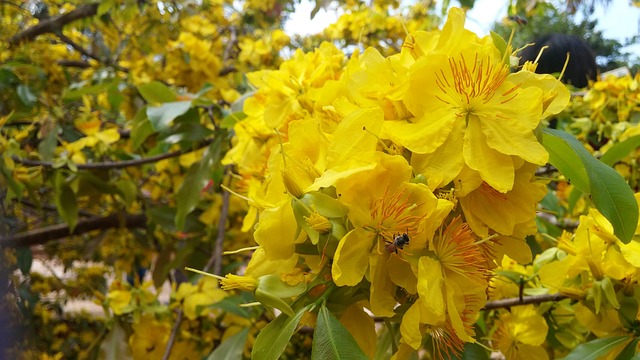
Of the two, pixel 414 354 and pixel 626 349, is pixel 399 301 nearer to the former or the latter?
pixel 414 354

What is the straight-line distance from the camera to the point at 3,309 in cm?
63

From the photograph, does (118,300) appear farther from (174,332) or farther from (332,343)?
(332,343)

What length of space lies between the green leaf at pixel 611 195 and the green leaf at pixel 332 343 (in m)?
0.21

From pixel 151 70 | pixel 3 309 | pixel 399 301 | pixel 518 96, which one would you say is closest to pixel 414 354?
pixel 399 301

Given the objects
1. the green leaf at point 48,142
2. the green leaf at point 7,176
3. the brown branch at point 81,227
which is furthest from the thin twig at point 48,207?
the green leaf at point 7,176

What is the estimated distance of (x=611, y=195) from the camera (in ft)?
1.33

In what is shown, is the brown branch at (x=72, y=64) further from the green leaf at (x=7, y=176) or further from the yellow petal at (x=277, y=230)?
the yellow petal at (x=277, y=230)

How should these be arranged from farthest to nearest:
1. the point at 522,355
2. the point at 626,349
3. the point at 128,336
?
the point at 128,336 → the point at 522,355 → the point at 626,349

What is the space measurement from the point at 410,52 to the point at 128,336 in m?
0.61

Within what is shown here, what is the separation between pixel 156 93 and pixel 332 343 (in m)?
0.67

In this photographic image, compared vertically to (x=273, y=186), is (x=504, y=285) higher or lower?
lower

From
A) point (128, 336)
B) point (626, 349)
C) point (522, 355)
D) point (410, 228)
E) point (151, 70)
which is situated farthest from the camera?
point (151, 70)

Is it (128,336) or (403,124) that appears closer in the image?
(403,124)

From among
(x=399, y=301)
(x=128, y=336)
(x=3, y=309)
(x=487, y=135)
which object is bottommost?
(x=128, y=336)
